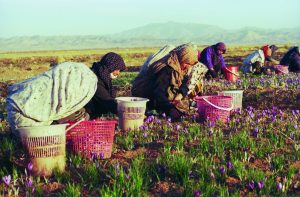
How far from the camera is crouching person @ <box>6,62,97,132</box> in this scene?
18.7 ft

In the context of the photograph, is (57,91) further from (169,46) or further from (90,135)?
(169,46)

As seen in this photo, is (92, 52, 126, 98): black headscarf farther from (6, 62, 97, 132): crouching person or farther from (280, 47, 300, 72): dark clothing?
(280, 47, 300, 72): dark clothing

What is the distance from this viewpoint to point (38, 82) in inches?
228

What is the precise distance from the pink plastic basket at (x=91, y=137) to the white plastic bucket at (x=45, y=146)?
0.44 m

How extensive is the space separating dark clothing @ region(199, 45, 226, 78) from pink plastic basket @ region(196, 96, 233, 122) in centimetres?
734

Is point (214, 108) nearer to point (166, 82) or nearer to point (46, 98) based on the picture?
point (166, 82)

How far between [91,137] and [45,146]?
71cm

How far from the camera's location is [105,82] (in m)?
7.91

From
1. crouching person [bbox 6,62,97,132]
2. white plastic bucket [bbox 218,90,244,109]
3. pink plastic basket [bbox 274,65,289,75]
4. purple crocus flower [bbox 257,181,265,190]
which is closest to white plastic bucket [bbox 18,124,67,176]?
crouching person [bbox 6,62,97,132]

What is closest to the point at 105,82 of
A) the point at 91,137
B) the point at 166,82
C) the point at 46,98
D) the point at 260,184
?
the point at 166,82

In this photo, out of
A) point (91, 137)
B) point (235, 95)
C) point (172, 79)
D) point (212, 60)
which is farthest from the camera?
point (212, 60)

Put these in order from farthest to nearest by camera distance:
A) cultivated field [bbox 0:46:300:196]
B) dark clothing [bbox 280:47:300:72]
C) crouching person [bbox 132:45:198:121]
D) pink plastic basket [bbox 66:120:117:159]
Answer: dark clothing [bbox 280:47:300:72] → crouching person [bbox 132:45:198:121] → pink plastic basket [bbox 66:120:117:159] → cultivated field [bbox 0:46:300:196]

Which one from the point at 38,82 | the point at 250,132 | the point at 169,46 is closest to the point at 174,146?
the point at 250,132

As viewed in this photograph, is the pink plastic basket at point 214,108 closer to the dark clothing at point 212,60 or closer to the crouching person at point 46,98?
the crouching person at point 46,98
